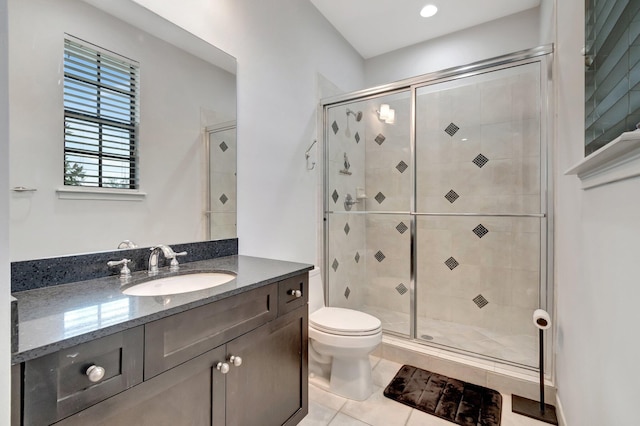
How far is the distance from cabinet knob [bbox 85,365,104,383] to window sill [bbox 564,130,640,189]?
1.23 meters

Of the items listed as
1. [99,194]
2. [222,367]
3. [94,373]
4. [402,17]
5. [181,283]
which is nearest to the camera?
[94,373]

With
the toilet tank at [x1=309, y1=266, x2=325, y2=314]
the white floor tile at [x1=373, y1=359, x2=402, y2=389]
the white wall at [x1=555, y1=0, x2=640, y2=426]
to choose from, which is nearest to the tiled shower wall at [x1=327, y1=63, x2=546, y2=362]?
the white floor tile at [x1=373, y1=359, x2=402, y2=389]

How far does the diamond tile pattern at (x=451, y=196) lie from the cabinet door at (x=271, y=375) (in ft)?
5.95

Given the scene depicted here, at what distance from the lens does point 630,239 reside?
0.70 metres

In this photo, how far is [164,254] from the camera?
1.34m

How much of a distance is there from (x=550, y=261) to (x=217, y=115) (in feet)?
7.09

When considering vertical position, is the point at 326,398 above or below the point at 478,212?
below

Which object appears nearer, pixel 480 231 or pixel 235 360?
pixel 235 360

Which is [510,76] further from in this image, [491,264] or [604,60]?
[604,60]

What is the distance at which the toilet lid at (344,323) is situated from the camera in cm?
169

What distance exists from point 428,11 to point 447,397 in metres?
2.89

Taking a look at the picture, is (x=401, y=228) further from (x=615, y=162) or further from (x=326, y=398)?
(x=615, y=162)

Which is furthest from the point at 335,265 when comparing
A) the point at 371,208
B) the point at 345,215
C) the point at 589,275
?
the point at 589,275

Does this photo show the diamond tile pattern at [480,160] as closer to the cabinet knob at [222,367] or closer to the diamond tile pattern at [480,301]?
the diamond tile pattern at [480,301]
